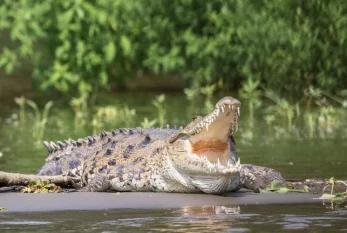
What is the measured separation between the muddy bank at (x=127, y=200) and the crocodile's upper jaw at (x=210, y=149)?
20 cm

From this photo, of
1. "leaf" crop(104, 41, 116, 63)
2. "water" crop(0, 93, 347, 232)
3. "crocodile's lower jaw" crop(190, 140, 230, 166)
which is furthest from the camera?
"leaf" crop(104, 41, 116, 63)

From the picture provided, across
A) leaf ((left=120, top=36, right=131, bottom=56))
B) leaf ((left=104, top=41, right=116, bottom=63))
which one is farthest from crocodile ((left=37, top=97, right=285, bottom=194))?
leaf ((left=120, top=36, right=131, bottom=56))

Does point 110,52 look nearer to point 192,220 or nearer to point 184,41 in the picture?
point 184,41

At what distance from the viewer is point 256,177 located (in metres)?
11.3

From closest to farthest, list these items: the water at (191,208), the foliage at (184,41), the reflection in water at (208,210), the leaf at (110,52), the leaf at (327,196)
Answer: the water at (191,208) < the reflection in water at (208,210) < the leaf at (327,196) < the foliage at (184,41) < the leaf at (110,52)

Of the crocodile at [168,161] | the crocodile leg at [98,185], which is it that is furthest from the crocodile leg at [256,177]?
the crocodile leg at [98,185]

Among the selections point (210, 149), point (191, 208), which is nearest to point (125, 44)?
point (210, 149)

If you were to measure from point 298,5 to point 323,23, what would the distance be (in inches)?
29.2

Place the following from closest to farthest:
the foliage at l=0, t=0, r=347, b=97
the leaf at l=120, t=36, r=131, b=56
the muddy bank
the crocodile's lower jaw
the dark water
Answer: the dark water → the muddy bank → the crocodile's lower jaw → the foliage at l=0, t=0, r=347, b=97 → the leaf at l=120, t=36, r=131, b=56

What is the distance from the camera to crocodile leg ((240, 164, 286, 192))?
11.2 metres

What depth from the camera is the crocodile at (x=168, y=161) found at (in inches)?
413

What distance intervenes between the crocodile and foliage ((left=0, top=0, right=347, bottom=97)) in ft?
34.1

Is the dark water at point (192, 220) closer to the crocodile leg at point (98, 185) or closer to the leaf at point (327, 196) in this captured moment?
the leaf at point (327, 196)

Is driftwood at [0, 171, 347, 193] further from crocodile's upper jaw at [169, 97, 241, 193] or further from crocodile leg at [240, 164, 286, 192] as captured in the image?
crocodile's upper jaw at [169, 97, 241, 193]
